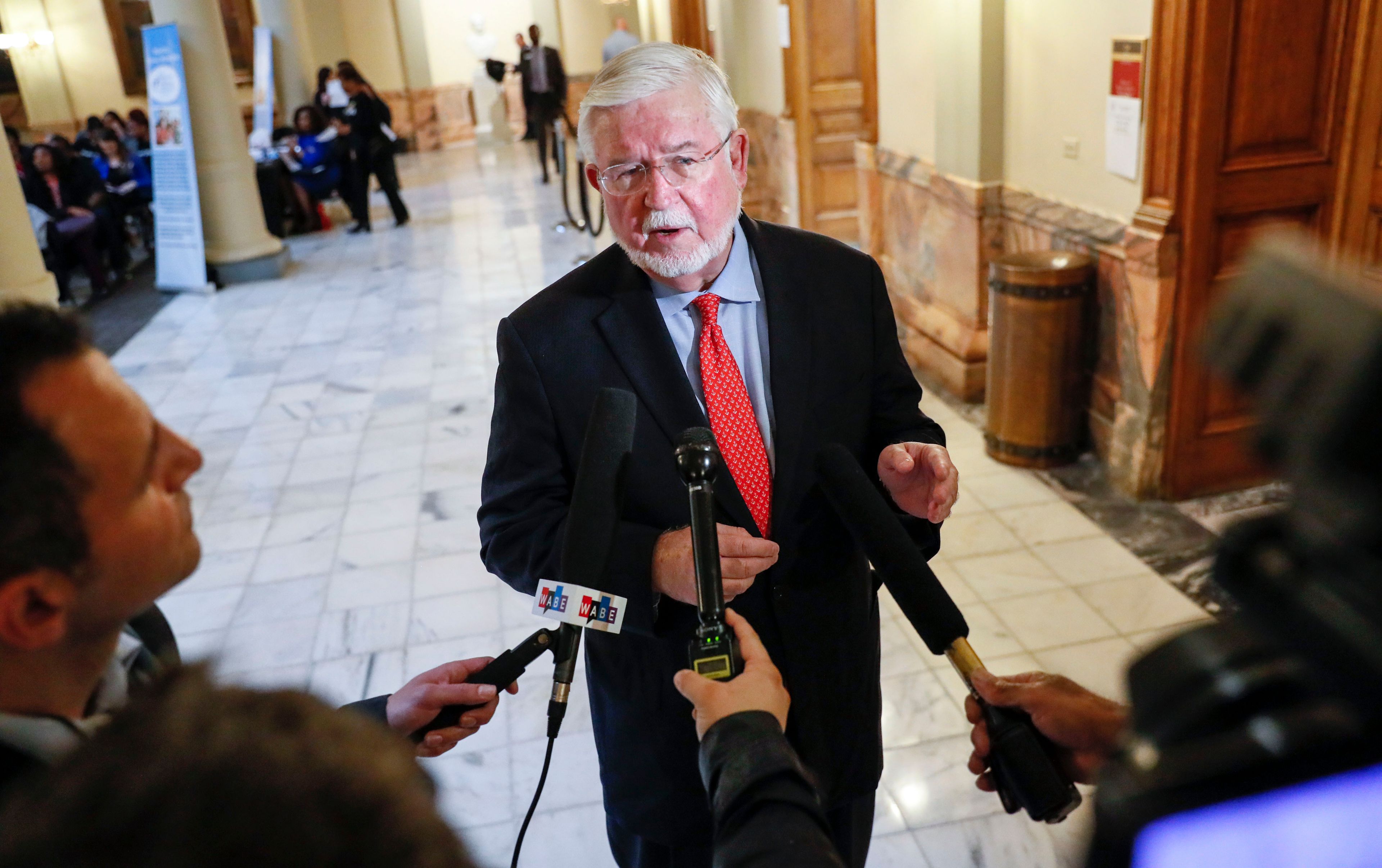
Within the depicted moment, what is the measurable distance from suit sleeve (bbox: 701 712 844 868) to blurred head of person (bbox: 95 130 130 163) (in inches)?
441

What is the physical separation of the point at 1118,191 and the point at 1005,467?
4.00 ft

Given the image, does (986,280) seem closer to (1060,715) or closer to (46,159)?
(1060,715)

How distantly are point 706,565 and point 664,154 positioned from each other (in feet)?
2.50

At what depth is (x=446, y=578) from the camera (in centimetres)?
406

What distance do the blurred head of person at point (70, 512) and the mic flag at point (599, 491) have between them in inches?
17.9

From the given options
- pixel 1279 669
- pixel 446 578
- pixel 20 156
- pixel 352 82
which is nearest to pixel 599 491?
pixel 1279 669

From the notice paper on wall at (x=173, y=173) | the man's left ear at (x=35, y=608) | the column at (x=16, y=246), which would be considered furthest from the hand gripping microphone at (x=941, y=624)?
the notice paper on wall at (x=173, y=173)

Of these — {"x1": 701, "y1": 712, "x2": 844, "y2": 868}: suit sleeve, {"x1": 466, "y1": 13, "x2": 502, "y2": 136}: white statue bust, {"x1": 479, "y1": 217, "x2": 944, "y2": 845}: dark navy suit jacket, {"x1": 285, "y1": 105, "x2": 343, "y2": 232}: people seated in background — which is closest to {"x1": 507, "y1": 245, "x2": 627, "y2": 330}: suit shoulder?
{"x1": 479, "y1": 217, "x2": 944, "y2": 845}: dark navy suit jacket

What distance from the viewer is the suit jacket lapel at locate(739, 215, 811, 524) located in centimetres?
161

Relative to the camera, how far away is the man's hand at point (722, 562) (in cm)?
130

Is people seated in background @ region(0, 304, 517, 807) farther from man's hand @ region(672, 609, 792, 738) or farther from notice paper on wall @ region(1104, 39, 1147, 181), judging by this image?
notice paper on wall @ region(1104, 39, 1147, 181)

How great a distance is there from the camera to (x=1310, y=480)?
42 centimetres

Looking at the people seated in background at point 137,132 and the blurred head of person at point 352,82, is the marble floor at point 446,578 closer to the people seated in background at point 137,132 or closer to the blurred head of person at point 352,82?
the people seated in background at point 137,132

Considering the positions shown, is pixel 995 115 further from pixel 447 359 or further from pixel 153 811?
pixel 153 811
